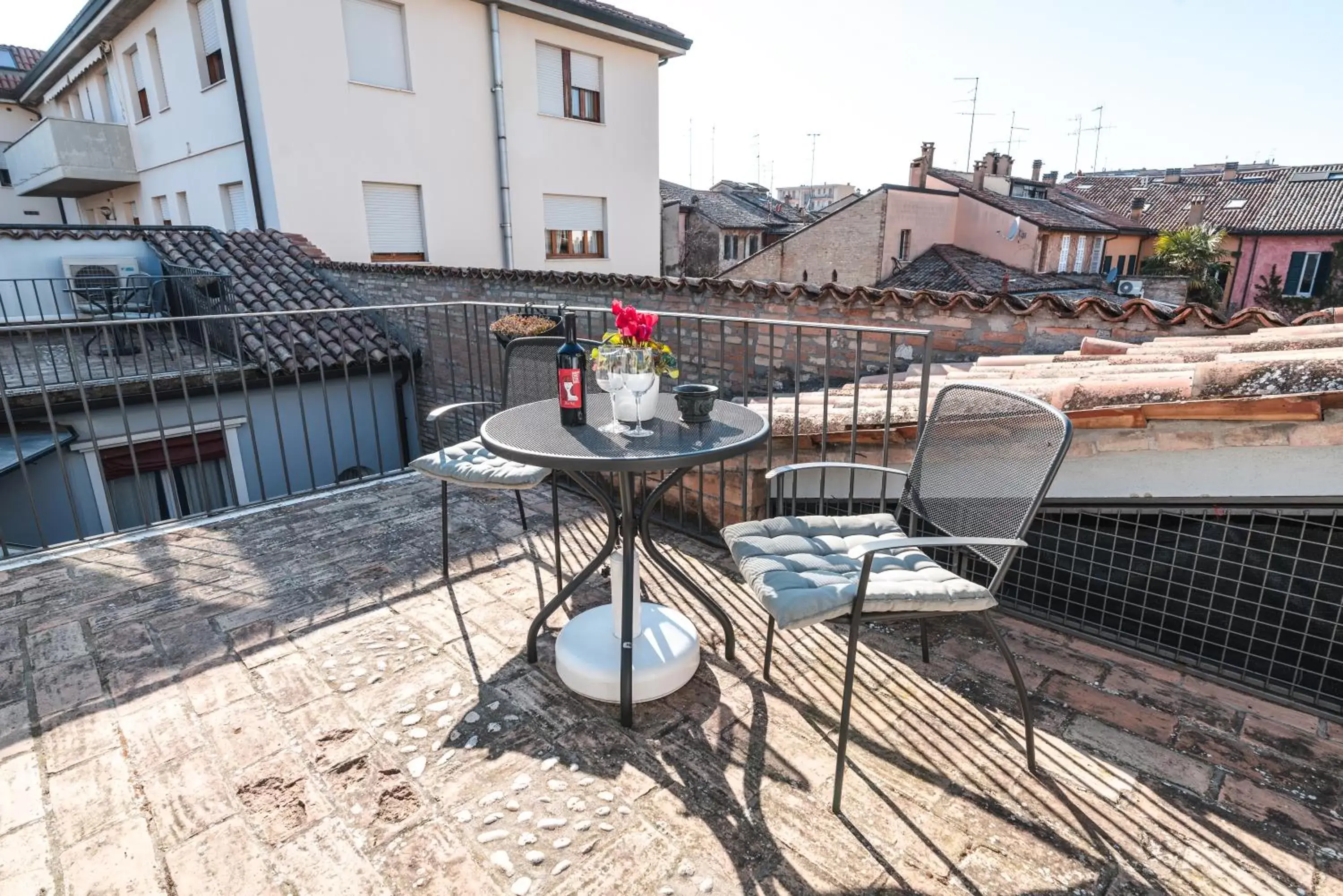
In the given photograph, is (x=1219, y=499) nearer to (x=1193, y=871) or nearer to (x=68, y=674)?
(x=1193, y=871)

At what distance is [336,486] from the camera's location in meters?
3.76

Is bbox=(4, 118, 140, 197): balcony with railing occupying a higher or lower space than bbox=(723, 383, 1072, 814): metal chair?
higher

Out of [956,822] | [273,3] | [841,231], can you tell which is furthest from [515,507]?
[841,231]

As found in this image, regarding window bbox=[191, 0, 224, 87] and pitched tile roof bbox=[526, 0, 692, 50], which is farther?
pitched tile roof bbox=[526, 0, 692, 50]

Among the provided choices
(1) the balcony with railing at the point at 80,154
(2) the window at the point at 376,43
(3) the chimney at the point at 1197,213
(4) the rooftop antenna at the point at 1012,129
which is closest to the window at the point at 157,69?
(1) the balcony with railing at the point at 80,154

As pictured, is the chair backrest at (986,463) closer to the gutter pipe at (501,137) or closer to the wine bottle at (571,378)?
the wine bottle at (571,378)

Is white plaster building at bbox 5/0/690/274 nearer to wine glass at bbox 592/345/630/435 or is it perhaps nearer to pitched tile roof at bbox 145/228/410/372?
pitched tile roof at bbox 145/228/410/372

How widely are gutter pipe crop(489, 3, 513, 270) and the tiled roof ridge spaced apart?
16.7 feet

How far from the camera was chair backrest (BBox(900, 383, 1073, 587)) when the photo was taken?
166cm

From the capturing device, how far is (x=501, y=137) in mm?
10453

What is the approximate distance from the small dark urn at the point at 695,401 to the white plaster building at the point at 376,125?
874 cm

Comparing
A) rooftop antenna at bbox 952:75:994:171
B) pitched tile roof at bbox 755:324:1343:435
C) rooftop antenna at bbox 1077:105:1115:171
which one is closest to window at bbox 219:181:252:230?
pitched tile roof at bbox 755:324:1343:435

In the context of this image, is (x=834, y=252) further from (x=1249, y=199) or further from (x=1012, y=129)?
(x=1249, y=199)

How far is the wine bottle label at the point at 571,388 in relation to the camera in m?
2.04
